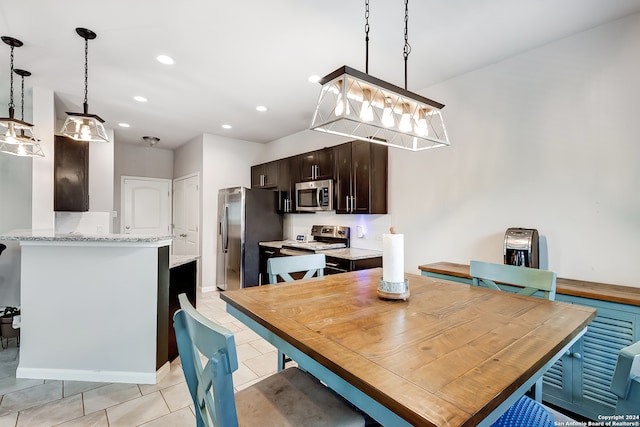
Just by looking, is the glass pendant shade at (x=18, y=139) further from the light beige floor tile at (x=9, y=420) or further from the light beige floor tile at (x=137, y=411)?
the light beige floor tile at (x=137, y=411)

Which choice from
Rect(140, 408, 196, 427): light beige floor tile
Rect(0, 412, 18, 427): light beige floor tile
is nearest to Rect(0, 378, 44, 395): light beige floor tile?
Rect(0, 412, 18, 427): light beige floor tile

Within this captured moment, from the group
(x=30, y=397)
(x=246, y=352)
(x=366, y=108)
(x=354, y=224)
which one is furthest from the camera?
(x=354, y=224)

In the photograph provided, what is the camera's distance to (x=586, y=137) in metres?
2.13

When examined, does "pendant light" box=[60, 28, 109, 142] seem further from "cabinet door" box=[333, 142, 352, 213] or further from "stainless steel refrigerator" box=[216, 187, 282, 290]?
"cabinet door" box=[333, 142, 352, 213]

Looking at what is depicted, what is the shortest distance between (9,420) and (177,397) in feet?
3.02

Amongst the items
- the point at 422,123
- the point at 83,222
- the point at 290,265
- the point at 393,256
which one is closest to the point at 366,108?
the point at 422,123

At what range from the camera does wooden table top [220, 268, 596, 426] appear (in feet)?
2.36

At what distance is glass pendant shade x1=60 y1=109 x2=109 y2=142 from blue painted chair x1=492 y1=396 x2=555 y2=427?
292 centimetres

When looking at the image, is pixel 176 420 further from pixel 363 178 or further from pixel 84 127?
pixel 363 178

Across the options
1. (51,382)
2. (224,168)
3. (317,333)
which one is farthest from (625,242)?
(224,168)

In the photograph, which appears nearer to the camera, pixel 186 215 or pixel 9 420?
pixel 9 420

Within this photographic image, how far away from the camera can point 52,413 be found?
1.90m

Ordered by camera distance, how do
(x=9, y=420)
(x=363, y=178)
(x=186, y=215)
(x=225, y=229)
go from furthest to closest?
(x=186, y=215), (x=225, y=229), (x=363, y=178), (x=9, y=420)

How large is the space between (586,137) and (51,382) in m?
4.26
